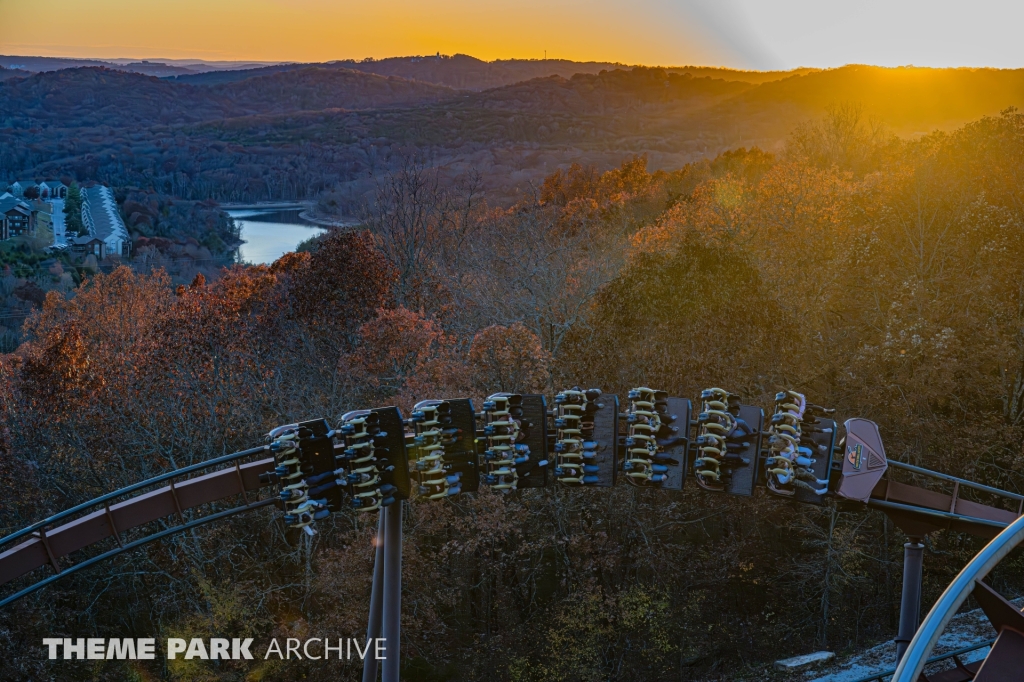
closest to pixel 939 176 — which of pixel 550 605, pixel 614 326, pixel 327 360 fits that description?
pixel 614 326

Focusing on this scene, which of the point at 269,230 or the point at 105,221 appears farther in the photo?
the point at 269,230

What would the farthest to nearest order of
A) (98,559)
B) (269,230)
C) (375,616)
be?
1. (269,230)
2. (375,616)
3. (98,559)

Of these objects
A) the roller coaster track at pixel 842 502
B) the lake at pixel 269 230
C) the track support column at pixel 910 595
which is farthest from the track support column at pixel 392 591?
the lake at pixel 269 230

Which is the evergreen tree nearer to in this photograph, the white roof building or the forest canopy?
the white roof building

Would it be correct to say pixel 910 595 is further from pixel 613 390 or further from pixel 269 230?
pixel 269 230

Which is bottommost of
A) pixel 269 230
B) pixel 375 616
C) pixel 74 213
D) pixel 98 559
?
pixel 269 230

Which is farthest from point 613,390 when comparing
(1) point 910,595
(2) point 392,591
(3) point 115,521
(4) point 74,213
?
(4) point 74,213

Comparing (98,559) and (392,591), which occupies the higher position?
(98,559)
